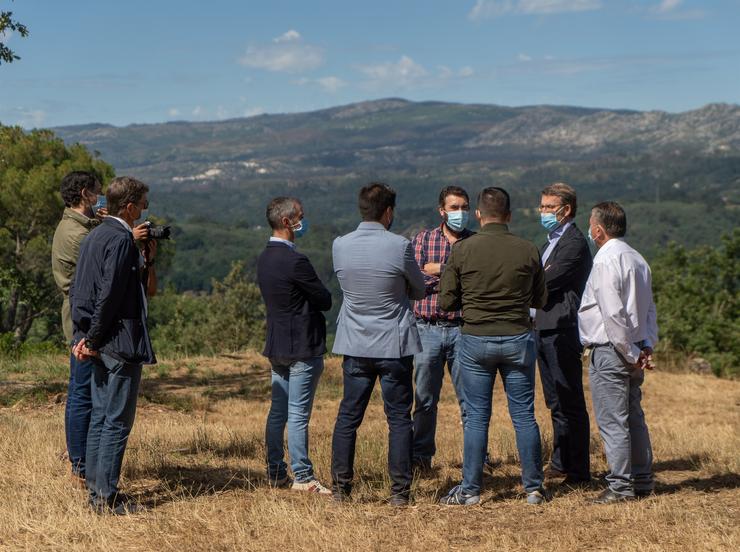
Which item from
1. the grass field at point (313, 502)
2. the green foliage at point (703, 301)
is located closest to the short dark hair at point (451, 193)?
the grass field at point (313, 502)

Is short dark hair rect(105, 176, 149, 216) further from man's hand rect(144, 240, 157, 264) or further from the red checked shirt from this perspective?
the red checked shirt

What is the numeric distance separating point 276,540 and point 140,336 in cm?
130

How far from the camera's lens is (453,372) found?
622 cm

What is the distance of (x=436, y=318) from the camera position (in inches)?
242

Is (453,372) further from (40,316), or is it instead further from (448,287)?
(40,316)

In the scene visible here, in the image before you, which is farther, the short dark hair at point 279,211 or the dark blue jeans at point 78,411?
→ the short dark hair at point 279,211

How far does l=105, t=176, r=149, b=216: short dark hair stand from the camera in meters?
4.99

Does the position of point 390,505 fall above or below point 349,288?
below

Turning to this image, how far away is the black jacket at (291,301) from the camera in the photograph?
5559 millimetres

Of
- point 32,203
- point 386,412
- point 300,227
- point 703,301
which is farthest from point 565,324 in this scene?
point 32,203

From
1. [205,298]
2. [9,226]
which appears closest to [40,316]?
[9,226]

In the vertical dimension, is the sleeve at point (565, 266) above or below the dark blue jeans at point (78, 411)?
above

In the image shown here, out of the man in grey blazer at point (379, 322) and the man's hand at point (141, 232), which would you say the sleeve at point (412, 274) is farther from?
the man's hand at point (141, 232)

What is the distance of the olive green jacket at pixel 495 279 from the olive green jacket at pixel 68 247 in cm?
218
